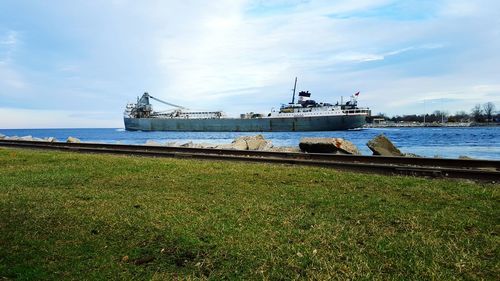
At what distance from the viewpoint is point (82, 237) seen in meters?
4.99

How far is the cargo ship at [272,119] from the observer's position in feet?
243

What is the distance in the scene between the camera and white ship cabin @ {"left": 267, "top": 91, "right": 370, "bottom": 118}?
245ft

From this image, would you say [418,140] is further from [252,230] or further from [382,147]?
[252,230]

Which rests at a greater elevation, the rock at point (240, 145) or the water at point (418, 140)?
the rock at point (240, 145)

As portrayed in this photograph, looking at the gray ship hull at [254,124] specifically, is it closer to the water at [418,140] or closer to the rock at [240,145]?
the water at [418,140]

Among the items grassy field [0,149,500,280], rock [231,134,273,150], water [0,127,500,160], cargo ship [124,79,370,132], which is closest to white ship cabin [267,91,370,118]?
cargo ship [124,79,370,132]

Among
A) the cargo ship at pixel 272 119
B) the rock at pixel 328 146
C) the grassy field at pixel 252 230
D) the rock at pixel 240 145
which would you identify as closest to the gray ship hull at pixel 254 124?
the cargo ship at pixel 272 119

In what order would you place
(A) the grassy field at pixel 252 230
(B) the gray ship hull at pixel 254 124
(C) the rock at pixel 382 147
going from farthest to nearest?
(B) the gray ship hull at pixel 254 124 < (C) the rock at pixel 382 147 < (A) the grassy field at pixel 252 230

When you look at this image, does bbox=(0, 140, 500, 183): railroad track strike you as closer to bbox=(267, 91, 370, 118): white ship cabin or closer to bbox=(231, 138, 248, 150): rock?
bbox=(231, 138, 248, 150): rock

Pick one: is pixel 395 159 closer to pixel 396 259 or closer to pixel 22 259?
pixel 396 259

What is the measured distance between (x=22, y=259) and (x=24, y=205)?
8.41 ft

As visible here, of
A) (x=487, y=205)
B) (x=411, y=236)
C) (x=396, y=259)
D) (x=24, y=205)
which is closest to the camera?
(x=396, y=259)

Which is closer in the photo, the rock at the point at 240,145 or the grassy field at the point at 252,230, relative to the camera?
the grassy field at the point at 252,230

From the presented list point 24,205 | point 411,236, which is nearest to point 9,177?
point 24,205
